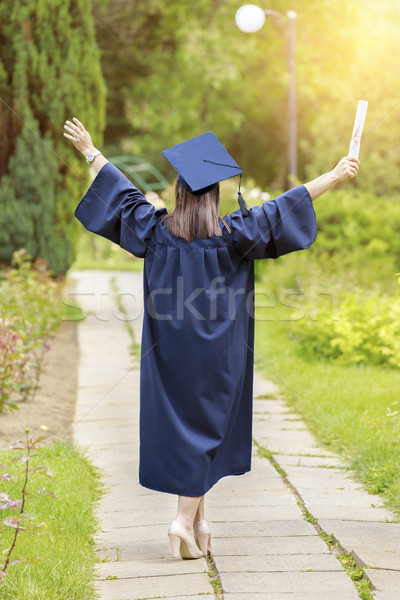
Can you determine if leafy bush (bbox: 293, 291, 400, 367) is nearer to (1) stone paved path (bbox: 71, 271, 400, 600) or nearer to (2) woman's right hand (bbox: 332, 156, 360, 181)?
(1) stone paved path (bbox: 71, 271, 400, 600)

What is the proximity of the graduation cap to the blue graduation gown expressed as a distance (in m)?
0.16

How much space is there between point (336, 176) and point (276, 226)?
0.30 metres

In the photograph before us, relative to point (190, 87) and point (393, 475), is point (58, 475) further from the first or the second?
point (190, 87)

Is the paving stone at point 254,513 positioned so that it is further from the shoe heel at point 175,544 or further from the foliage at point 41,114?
the foliage at point 41,114

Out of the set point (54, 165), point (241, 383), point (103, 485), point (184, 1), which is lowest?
point (103, 485)

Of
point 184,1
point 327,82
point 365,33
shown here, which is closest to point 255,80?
point 327,82

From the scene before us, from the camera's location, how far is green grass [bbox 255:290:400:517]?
378 cm

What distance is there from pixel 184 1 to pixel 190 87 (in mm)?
6158

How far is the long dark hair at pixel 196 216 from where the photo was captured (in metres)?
2.87

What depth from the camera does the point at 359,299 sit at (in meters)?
7.44

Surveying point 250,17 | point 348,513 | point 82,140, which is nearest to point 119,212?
point 82,140

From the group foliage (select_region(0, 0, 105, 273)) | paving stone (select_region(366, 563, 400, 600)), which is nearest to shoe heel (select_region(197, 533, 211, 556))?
paving stone (select_region(366, 563, 400, 600))

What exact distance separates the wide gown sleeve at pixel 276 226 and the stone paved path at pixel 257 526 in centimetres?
115

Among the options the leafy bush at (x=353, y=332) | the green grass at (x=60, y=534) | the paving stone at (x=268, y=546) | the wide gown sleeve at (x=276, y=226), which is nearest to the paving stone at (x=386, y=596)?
the paving stone at (x=268, y=546)
